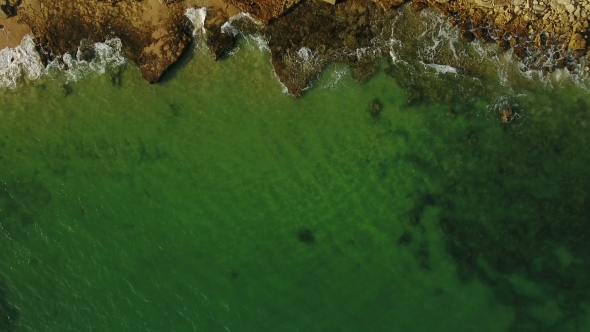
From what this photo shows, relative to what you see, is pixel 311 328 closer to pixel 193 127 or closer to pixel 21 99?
pixel 193 127

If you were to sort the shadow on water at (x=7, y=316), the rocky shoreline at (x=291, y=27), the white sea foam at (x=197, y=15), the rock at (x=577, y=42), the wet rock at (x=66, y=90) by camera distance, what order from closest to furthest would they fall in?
1. the rock at (x=577, y=42)
2. the rocky shoreline at (x=291, y=27)
3. the white sea foam at (x=197, y=15)
4. the wet rock at (x=66, y=90)
5. the shadow on water at (x=7, y=316)

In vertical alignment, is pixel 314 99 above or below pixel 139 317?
above

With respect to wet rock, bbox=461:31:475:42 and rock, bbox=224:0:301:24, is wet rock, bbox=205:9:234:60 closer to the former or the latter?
rock, bbox=224:0:301:24

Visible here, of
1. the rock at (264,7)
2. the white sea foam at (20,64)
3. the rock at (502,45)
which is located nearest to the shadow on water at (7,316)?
the white sea foam at (20,64)

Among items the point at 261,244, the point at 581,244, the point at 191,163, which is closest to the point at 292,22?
the point at 191,163

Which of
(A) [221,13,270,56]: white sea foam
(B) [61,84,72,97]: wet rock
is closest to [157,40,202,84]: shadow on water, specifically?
(A) [221,13,270,56]: white sea foam

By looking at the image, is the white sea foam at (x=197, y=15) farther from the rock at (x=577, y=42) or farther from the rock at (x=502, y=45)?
the rock at (x=577, y=42)
